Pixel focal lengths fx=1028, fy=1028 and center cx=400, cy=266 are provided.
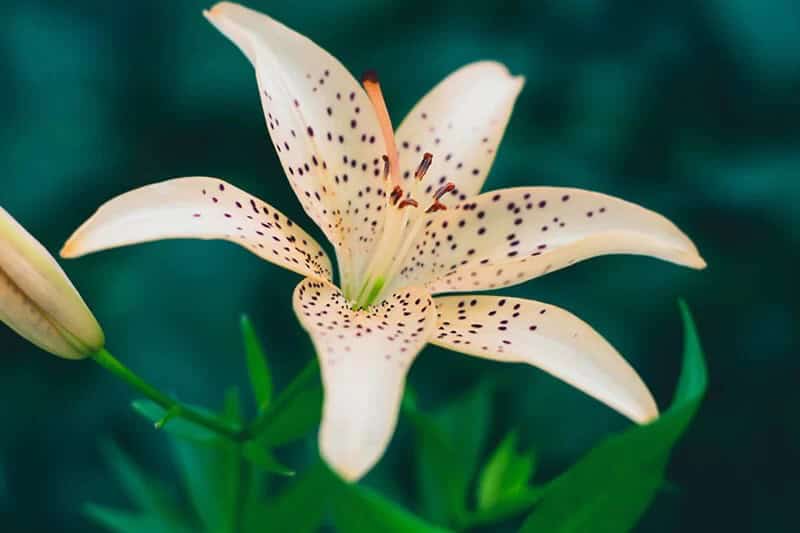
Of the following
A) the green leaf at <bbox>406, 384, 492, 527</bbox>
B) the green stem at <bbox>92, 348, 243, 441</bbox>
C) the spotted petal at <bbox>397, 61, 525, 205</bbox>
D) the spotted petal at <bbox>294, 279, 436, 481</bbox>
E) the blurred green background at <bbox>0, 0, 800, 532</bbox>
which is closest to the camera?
the spotted petal at <bbox>294, 279, 436, 481</bbox>

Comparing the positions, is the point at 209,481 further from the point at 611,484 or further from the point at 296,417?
the point at 611,484

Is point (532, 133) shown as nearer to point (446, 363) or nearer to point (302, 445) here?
point (446, 363)

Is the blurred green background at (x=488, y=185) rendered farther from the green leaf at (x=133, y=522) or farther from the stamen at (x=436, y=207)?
the stamen at (x=436, y=207)

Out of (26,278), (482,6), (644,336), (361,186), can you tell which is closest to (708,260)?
(644,336)

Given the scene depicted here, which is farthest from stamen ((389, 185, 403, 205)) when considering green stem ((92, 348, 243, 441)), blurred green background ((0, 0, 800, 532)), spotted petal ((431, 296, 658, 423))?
blurred green background ((0, 0, 800, 532))

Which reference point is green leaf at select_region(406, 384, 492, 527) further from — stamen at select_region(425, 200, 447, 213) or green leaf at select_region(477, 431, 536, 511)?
stamen at select_region(425, 200, 447, 213)
